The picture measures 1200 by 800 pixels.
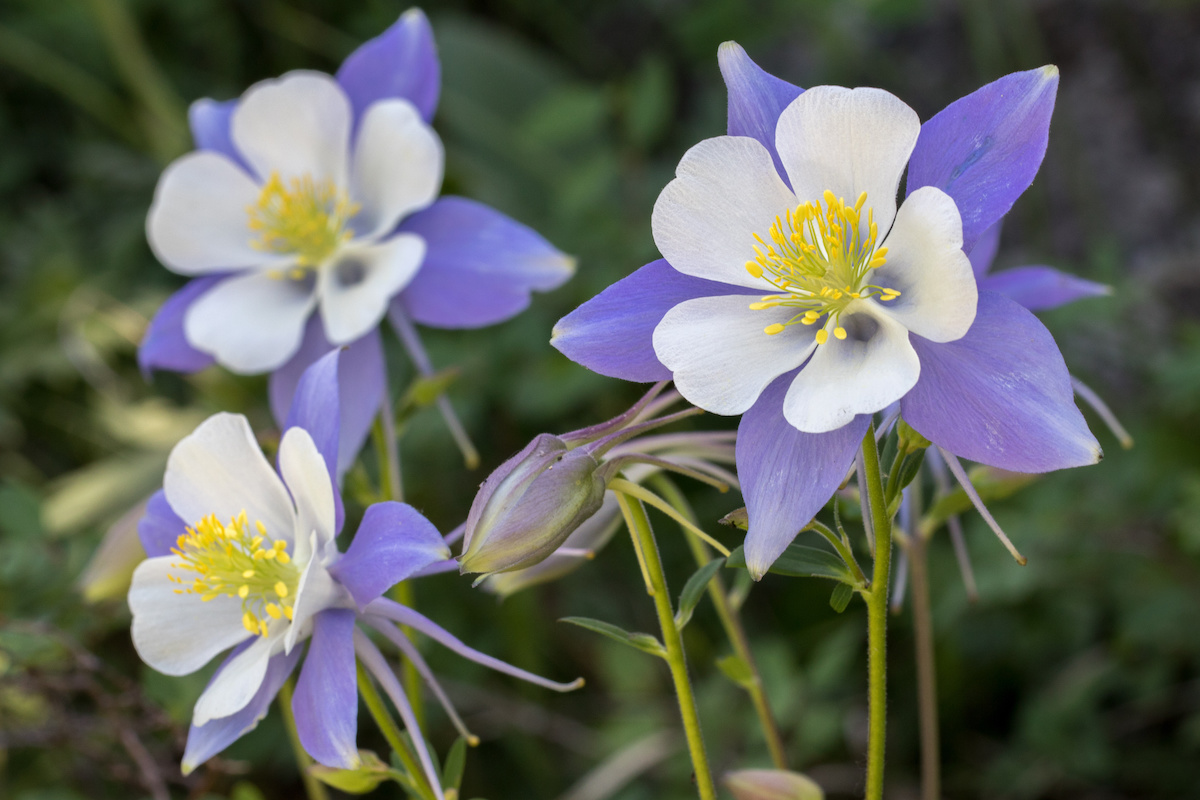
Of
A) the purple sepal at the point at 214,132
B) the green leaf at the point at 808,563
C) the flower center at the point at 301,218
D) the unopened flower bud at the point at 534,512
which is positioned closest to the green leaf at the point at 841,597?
the green leaf at the point at 808,563

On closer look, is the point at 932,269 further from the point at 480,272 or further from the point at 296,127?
the point at 296,127

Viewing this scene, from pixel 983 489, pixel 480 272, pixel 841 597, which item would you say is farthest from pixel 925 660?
pixel 480 272

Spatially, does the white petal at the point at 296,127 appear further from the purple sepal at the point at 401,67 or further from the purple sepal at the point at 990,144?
the purple sepal at the point at 990,144

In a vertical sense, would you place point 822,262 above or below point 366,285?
below

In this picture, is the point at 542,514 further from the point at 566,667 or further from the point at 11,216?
the point at 11,216

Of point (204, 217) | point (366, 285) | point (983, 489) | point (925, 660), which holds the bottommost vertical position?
point (925, 660)

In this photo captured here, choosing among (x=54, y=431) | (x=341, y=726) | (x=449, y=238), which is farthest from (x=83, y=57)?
(x=341, y=726)

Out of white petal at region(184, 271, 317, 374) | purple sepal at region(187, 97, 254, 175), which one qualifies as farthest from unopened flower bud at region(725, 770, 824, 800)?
purple sepal at region(187, 97, 254, 175)
